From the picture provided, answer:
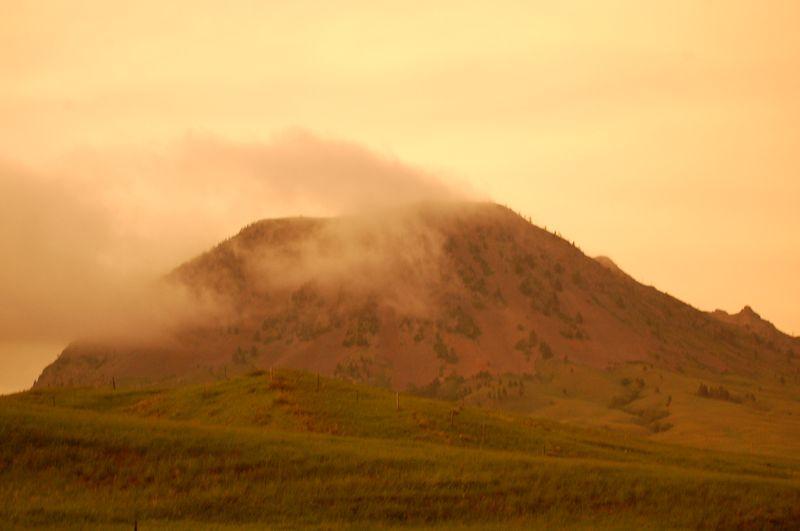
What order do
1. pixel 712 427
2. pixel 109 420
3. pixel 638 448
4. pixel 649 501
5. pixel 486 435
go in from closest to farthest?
pixel 649 501, pixel 109 420, pixel 486 435, pixel 638 448, pixel 712 427

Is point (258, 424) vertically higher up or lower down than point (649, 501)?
higher up

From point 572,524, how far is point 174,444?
23.7m

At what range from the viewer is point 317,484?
60.5m

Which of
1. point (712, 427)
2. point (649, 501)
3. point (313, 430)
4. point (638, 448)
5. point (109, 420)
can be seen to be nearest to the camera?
point (649, 501)

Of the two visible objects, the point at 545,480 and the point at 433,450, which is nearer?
the point at 545,480

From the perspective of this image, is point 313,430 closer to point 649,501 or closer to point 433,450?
point 433,450

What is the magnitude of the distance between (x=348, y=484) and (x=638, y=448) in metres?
37.2

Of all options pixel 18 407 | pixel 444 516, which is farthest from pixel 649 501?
pixel 18 407

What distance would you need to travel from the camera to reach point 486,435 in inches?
3300

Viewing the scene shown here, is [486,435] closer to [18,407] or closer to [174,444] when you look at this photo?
[174,444]

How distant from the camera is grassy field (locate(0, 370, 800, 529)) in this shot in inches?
2208

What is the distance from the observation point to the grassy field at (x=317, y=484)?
56.1 m

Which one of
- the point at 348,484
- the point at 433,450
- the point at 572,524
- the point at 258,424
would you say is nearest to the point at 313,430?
the point at 258,424

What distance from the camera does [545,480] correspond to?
209 ft
